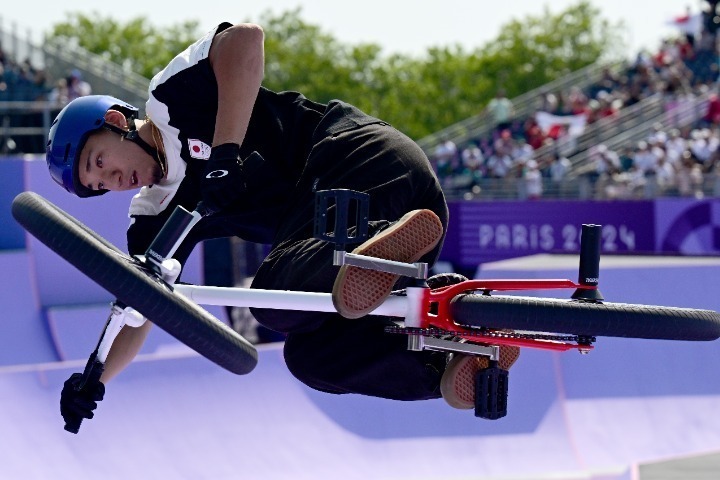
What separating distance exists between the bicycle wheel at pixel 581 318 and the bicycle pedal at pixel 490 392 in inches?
13.5

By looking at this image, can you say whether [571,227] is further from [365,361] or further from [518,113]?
[365,361]

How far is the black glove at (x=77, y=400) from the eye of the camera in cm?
440

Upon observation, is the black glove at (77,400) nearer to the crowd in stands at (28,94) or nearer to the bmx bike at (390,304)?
the bmx bike at (390,304)

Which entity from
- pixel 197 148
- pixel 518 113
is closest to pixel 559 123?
pixel 518 113

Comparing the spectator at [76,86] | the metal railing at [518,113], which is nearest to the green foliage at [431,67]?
the metal railing at [518,113]

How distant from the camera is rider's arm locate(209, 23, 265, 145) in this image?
13.5 ft

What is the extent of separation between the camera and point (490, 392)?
4270 mm

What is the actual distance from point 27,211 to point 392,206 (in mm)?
1308

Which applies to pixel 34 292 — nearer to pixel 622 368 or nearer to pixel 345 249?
pixel 622 368

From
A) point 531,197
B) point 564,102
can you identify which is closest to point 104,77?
point 531,197

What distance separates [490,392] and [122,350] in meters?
1.53

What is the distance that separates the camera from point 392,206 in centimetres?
431

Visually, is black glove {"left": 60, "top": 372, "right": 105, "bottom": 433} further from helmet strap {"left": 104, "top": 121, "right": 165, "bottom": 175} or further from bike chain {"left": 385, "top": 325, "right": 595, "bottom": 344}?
bike chain {"left": 385, "top": 325, "right": 595, "bottom": 344}

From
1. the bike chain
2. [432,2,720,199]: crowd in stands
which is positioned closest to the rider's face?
the bike chain
